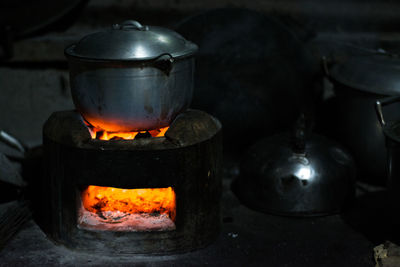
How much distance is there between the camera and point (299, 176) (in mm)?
4219

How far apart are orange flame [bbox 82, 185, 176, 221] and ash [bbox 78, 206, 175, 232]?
0.04 meters

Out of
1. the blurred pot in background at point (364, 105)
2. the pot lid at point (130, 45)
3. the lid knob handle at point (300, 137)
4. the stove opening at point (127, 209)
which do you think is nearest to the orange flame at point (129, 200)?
the stove opening at point (127, 209)

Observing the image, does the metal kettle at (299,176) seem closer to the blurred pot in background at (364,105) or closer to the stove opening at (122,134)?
the blurred pot in background at (364,105)

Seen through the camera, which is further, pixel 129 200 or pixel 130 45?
pixel 129 200

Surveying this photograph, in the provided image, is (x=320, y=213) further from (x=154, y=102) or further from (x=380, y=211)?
(x=154, y=102)

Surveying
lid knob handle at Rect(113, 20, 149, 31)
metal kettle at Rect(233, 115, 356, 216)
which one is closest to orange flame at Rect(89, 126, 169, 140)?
lid knob handle at Rect(113, 20, 149, 31)

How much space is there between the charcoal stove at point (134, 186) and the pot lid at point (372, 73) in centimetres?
138

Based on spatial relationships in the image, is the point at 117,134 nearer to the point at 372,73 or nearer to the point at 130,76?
the point at 130,76

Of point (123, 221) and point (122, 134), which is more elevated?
point (122, 134)

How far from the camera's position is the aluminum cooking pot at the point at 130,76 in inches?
134

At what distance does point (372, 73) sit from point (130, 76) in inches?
82.2

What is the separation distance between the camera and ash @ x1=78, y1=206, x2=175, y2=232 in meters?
3.69

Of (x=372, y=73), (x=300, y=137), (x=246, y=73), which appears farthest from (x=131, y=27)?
(x=372, y=73)

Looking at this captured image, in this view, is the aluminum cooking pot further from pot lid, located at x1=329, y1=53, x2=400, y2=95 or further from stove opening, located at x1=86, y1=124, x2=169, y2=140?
pot lid, located at x1=329, y1=53, x2=400, y2=95
